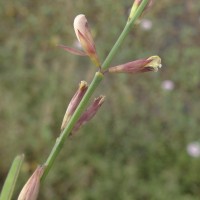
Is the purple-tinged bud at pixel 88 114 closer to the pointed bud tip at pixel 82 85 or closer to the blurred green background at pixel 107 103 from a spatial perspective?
the pointed bud tip at pixel 82 85

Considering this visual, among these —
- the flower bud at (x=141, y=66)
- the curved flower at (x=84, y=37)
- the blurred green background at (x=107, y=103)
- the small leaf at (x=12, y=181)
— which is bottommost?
the blurred green background at (x=107, y=103)

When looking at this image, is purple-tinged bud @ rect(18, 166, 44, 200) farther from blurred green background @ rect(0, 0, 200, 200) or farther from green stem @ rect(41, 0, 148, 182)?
blurred green background @ rect(0, 0, 200, 200)

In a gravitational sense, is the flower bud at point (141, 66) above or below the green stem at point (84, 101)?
below

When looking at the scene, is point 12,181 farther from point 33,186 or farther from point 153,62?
point 153,62

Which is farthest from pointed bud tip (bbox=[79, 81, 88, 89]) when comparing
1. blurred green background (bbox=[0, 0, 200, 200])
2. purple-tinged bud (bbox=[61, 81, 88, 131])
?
blurred green background (bbox=[0, 0, 200, 200])

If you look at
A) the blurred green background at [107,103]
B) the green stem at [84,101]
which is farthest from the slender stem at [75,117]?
the blurred green background at [107,103]

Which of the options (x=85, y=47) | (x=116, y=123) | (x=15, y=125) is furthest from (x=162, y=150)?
(x=85, y=47)

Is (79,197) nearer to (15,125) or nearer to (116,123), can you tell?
(15,125)

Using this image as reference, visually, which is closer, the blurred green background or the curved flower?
the curved flower
